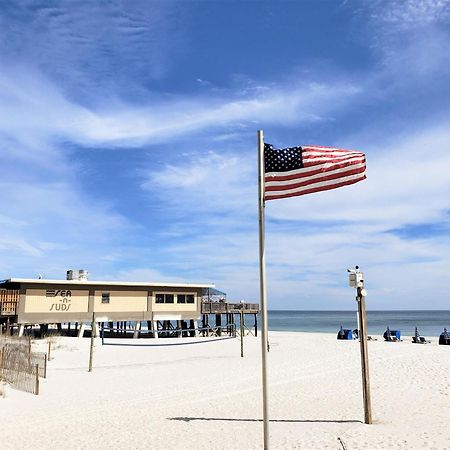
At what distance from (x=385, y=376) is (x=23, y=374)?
15865 mm

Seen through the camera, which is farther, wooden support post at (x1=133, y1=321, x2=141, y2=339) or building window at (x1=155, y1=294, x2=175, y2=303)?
building window at (x1=155, y1=294, x2=175, y2=303)

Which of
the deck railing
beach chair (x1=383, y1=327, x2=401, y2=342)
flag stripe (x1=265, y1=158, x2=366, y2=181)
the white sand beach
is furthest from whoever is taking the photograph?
beach chair (x1=383, y1=327, x2=401, y2=342)

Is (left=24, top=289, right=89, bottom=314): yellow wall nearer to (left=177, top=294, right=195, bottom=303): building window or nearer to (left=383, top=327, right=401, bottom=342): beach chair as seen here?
(left=177, top=294, right=195, bottom=303): building window

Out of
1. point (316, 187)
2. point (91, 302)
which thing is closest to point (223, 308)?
point (91, 302)

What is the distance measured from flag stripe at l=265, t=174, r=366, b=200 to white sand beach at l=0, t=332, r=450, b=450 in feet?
19.0

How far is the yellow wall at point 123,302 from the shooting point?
135ft

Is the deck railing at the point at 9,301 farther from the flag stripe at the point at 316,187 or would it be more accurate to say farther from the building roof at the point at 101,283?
the flag stripe at the point at 316,187

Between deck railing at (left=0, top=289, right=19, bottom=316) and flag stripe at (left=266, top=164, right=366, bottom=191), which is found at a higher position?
flag stripe at (left=266, top=164, right=366, bottom=191)

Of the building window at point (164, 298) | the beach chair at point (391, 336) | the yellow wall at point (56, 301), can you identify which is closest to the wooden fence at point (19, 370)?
the yellow wall at point (56, 301)

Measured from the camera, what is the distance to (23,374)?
19.6 meters

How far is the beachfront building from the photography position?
121 feet

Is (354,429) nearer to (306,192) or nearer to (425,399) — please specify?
(425,399)

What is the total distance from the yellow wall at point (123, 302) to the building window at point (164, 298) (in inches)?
52.9

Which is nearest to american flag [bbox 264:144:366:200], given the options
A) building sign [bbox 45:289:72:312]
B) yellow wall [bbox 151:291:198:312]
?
building sign [bbox 45:289:72:312]
